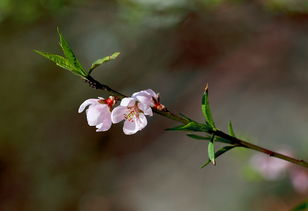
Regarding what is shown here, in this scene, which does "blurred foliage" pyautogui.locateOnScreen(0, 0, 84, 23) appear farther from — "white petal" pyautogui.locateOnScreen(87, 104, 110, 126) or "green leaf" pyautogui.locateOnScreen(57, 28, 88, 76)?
"green leaf" pyautogui.locateOnScreen(57, 28, 88, 76)

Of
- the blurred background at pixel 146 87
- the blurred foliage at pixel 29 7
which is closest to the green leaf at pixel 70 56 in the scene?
the blurred background at pixel 146 87

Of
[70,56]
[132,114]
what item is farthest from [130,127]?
[70,56]

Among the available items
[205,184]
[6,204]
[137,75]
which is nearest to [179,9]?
[137,75]

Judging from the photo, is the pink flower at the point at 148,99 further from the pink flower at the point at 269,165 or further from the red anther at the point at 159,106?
the pink flower at the point at 269,165

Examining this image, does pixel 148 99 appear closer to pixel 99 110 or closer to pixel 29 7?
pixel 99 110

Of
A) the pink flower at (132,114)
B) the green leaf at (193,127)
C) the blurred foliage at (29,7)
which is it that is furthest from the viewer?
the blurred foliage at (29,7)

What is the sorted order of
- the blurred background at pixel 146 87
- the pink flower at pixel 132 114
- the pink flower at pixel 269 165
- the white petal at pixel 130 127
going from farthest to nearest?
the blurred background at pixel 146 87 < the pink flower at pixel 269 165 < the white petal at pixel 130 127 < the pink flower at pixel 132 114

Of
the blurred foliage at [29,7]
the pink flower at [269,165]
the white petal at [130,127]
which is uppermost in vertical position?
the blurred foliage at [29,7]

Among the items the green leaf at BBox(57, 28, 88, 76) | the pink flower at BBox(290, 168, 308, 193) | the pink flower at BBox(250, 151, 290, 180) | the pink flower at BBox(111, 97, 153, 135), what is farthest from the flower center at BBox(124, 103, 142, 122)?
the pink flower at BBox(290, 168, 308, 193)
